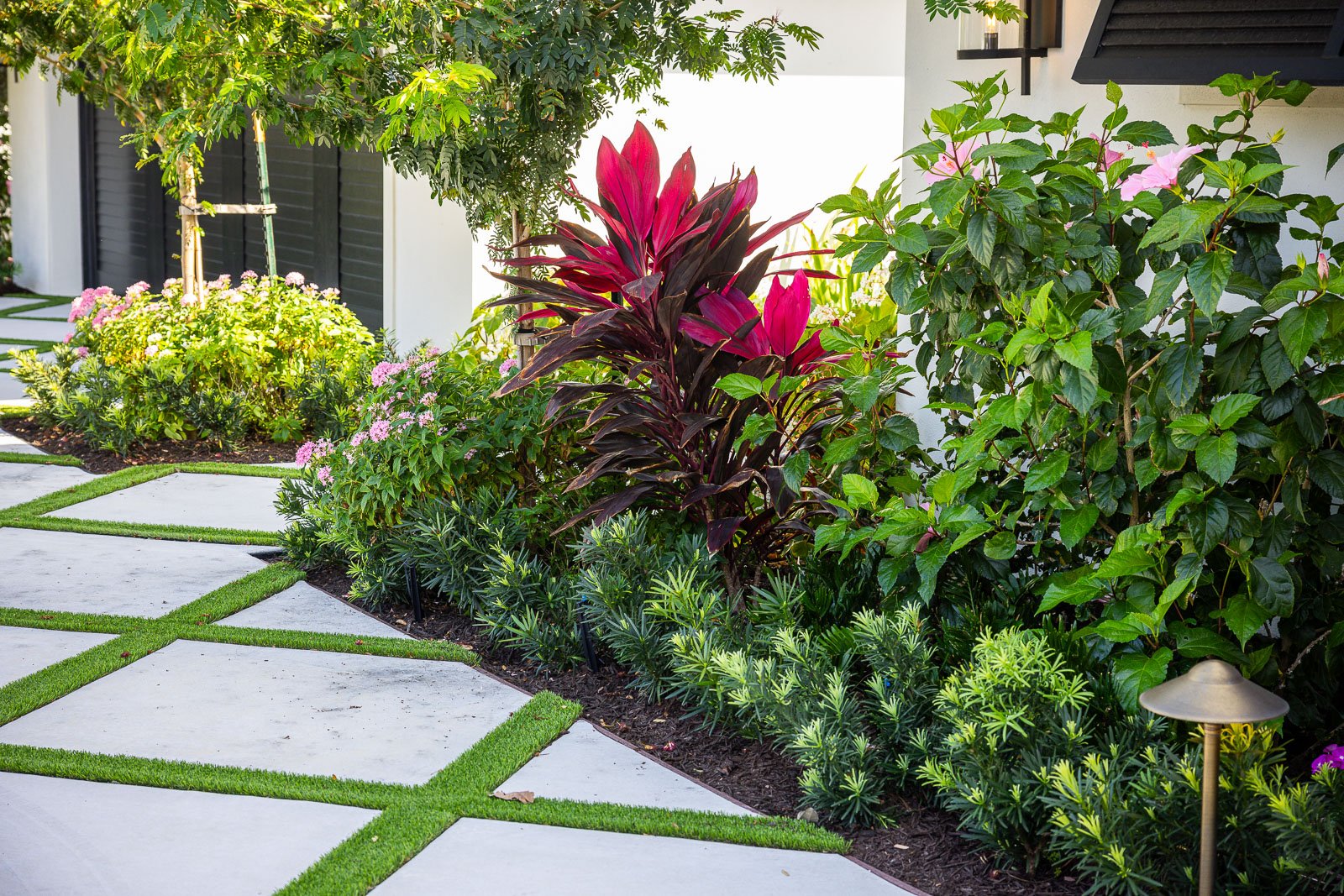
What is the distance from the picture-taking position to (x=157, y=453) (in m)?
6.35

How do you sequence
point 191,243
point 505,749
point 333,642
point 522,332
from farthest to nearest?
point 191,243 → point 522,332 → point 333,642 → point 505,749

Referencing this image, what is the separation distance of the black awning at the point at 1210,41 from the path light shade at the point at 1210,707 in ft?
4.59

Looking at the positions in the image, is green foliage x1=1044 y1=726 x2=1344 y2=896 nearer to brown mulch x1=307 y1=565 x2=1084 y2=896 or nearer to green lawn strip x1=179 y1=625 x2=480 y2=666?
brown mulch x1=307 y1=565 x2=1084 y2=896

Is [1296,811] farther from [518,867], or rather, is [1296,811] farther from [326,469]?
[326,469]

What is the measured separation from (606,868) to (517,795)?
379mm

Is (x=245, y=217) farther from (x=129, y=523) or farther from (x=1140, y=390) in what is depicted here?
(x=1140, y=390)

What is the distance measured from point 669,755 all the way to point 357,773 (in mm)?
740

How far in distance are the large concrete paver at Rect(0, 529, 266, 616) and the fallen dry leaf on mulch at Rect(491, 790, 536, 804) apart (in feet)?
5.73

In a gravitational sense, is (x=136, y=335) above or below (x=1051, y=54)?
below

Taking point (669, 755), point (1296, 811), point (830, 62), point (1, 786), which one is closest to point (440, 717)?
point (669, 755)

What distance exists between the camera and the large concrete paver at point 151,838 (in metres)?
2.47

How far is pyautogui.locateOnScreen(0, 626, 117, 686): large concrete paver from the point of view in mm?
3580

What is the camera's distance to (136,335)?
648 cm

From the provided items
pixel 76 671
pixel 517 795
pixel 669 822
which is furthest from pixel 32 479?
pixel 669 822
